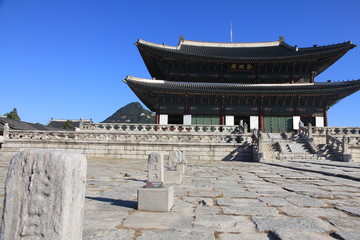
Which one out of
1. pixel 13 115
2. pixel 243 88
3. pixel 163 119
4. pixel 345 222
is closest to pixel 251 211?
Answer: pixel 345 222

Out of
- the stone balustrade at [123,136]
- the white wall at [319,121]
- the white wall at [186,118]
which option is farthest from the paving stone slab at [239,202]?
the white wall at [319,121]

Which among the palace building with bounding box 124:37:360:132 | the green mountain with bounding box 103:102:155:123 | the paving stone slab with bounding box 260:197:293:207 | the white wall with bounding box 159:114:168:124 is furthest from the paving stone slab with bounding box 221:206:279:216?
the green mountain with bounding box 103:102:155:123

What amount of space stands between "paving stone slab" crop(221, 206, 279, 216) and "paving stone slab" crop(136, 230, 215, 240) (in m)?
0.99

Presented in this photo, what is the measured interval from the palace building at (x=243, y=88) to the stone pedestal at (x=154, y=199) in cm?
1897

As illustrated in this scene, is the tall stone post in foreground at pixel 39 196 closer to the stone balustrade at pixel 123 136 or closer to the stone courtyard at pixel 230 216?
the stone courtyard at pixel 230 216

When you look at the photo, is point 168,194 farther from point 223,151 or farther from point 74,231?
point 223,151

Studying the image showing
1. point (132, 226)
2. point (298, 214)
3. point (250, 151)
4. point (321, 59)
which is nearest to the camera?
point (132, 226)

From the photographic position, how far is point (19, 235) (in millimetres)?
1526

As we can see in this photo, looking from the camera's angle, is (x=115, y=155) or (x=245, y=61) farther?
(x=245, y=61)

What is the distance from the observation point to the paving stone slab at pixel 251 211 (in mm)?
3510

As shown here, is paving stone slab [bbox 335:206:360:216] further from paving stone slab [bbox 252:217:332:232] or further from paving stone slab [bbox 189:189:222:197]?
paving stone slab [bbox 189:189:222:197]

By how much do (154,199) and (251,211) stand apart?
4.77 feet

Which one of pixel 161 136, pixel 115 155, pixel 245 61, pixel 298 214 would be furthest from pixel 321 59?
pixel 298 214

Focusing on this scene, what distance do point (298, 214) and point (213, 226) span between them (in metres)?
1.38
